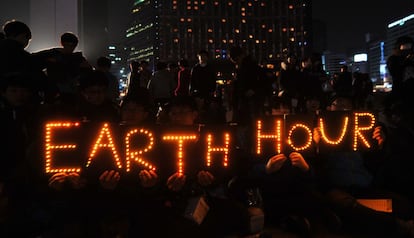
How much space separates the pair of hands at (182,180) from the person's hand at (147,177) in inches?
Answer: 5.5

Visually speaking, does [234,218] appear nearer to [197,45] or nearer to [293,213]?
[293,213]

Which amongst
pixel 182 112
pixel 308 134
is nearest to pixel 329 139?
pixel 308 134

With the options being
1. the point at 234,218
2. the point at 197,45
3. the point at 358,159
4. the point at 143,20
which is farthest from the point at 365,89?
the point at 143,20

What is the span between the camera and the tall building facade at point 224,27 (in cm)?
14688

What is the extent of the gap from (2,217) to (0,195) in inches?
8.8

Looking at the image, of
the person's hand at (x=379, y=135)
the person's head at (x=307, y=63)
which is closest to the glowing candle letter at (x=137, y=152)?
the person's hand at (x=379, y=135)

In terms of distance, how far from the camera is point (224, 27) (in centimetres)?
15225

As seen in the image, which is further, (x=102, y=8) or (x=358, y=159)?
(x=102, y=8)

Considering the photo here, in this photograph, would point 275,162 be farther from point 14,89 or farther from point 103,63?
point 103,63

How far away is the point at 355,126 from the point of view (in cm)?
459

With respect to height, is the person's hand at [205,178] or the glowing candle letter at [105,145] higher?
the glowing candle letter at [105,145]

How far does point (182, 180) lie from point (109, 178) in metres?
0.64

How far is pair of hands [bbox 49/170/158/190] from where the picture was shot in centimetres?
370

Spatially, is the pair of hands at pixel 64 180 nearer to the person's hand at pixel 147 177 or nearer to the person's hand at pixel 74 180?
the person's hand at pixel 74 180
